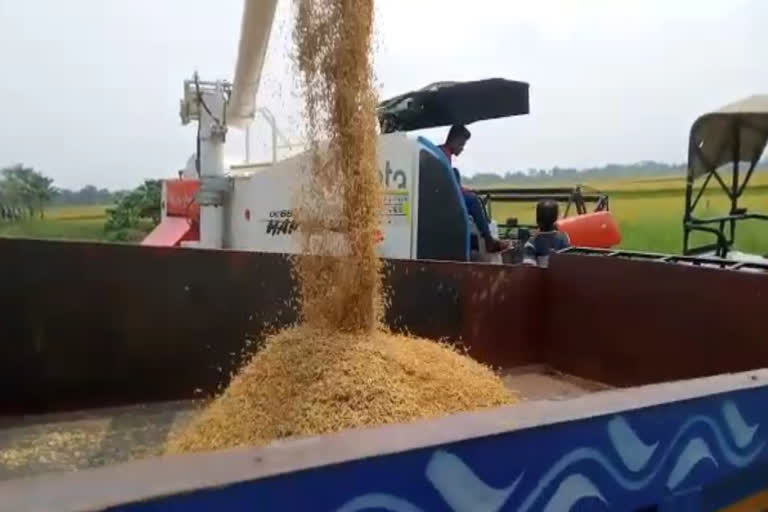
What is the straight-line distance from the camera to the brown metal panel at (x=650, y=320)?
7.32 ft

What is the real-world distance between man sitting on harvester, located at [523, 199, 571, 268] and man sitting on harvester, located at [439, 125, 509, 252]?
0.20m

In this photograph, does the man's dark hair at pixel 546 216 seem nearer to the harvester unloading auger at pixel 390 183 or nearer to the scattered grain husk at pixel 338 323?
the harvester unloading auger at pixel 390 183

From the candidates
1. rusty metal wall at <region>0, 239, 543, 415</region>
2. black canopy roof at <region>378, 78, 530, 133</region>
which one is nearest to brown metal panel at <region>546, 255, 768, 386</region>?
rusty metal wall at <region>0, 239, 543, 415</region>

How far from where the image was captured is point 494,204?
683cm

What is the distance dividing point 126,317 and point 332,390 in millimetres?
807

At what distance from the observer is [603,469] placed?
37.4 inches

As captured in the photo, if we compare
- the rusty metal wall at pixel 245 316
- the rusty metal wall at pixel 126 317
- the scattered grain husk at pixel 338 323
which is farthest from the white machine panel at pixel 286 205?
the scattered grain husk at pixel 338 323

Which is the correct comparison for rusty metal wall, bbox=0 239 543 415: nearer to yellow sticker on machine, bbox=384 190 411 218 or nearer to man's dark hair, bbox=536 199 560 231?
yellow sticker on machine, bbox=384 190 411 218

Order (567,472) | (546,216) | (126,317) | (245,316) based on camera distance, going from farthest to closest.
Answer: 1. (546,216)
2. (245,316)
3. (126,317)
4. (567,472)

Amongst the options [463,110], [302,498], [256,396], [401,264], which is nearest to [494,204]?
[463,110]

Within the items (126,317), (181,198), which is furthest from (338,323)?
(181,198)

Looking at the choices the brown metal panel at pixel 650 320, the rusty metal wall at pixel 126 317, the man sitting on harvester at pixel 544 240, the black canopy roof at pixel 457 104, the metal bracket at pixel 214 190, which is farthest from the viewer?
the metal bracket at pixel 214 190

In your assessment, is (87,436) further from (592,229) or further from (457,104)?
(592,229)

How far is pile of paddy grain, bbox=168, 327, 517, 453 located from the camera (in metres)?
1.61
